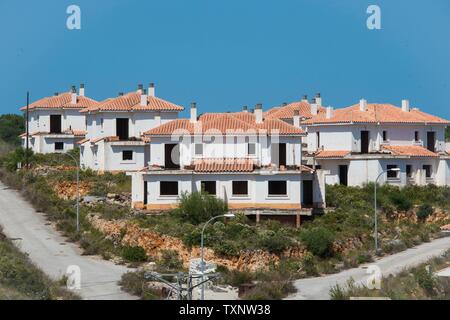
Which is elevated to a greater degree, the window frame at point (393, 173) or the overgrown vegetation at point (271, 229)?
the window frame at point (393, 173)

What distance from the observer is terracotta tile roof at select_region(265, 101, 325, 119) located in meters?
87.6

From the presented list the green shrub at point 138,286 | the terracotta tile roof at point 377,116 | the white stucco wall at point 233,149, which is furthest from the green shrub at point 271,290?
the terracotta tile roof at point 377,116

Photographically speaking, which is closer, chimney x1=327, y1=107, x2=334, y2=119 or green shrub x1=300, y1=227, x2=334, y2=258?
green shrub x1=300, y1=227, x2=334, y2=258

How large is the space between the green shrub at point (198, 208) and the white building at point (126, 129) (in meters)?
15.7

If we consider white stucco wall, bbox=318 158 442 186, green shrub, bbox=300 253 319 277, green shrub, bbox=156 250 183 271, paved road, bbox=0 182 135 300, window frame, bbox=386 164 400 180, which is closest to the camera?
paved road, bbox=0 182 135 300

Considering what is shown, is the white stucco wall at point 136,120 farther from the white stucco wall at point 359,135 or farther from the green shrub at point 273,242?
the green shrub at point 273,242

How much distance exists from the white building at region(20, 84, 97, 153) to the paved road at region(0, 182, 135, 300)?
15255 millimetres

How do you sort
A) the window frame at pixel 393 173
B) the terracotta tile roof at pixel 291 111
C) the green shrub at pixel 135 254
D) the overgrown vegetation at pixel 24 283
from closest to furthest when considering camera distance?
the overgrown vegetation at pixel 24 283, the green shrub at pixel 135 254, the window frame at pixel 393 173, the terracotta tile roof at pixel 291 111

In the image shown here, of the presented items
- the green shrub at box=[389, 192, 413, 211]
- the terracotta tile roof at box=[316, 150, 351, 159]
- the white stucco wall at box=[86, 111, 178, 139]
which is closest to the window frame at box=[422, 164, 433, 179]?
the terracotta tile roof at box=[316, 150, 351, 159]

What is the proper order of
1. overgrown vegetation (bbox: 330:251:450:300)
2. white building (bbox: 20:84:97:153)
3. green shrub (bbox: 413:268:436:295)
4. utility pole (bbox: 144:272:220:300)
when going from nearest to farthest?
overgrown vegetation (bbox: 330:251:450:300)
utility pole (bbox: 144:272:220:300)
green shrub (bbox: 413:268:436:295)
white building (bbox: 20:84:97:153)

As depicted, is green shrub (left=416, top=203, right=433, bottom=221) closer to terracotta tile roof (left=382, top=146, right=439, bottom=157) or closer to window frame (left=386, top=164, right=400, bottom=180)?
window frame (left=386, top=164, right=400, bottom=180)

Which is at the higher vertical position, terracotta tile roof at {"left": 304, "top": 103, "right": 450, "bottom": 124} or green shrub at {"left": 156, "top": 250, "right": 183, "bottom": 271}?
terracotta tile roof at {"left": 304, "top": 103, "right": 450, "bottom": 124}

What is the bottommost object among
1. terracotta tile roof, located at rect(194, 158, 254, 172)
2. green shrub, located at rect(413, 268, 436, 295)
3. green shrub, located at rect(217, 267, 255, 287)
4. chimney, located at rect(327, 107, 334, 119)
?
green shrub, located at rect(217, 267, 255, 287)

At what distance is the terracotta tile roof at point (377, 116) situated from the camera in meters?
74.8
